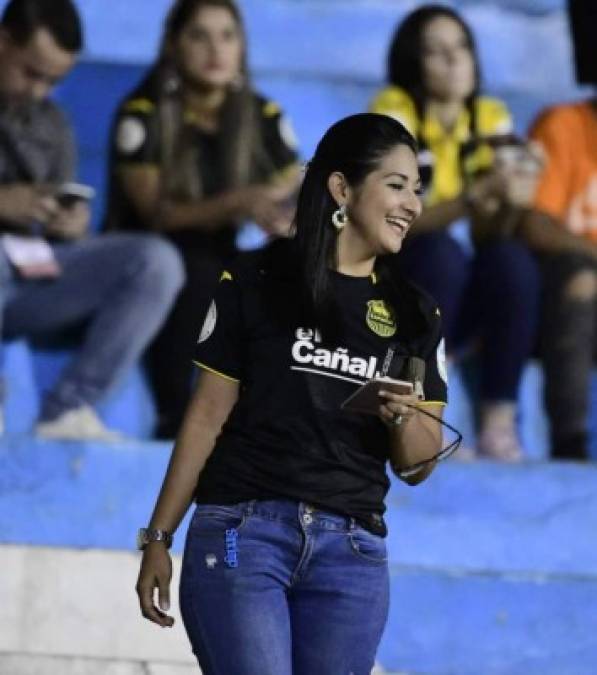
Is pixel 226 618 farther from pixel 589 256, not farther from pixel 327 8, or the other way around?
pixel 327 8

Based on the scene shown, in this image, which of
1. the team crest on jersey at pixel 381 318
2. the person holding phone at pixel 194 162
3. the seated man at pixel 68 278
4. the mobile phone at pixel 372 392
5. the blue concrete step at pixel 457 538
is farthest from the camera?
the person holding phone at pixel 194 162

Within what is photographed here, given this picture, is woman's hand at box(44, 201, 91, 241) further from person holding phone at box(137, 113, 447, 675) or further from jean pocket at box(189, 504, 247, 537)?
jean pocket at box(189, 504, 247, 537)

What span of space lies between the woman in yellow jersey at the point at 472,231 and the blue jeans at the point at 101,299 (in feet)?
2.55

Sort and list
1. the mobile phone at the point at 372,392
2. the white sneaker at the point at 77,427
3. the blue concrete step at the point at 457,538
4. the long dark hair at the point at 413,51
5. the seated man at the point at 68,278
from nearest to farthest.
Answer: the mobile phone at the point at 372,392, the blue concrete step at the point at 457,538, the white sneaker at the point at 77,427, the seated man at the point at 68,278, the long dark hair at the point at 413,51

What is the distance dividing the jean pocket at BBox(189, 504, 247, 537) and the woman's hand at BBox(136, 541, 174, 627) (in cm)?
8

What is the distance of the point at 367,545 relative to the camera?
3.12 metres

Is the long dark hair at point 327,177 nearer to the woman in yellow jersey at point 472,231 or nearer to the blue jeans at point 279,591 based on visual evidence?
the blue jeans at point 279,591

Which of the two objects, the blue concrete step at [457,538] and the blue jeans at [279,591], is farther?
the blue concrete step at [457,538]

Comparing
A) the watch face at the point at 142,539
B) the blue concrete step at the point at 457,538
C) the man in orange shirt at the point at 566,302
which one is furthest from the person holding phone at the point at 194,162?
the watch face at the point at 142,539

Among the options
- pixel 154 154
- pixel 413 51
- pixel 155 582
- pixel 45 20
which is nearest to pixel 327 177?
pixel 155 582

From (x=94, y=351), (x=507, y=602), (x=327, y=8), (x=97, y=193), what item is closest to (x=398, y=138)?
(x=507, y=602)

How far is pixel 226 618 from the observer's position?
9.90ft

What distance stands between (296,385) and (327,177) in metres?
0.36

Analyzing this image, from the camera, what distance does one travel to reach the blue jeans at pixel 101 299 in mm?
5488
